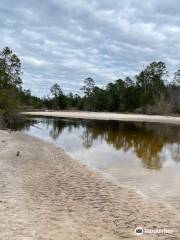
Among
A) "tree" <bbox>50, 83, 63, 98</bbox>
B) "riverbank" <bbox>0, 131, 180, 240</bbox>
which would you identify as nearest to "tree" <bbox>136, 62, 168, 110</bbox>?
"tree" <bbox>50, 83, 63, 98</bbox>

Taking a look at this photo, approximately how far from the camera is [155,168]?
17953mm

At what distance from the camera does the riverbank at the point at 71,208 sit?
7555 millimetres

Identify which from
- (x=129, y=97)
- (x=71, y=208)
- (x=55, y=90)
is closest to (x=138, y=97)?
(x=129, y=97)

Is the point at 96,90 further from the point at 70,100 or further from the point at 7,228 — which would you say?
the point at 7,228

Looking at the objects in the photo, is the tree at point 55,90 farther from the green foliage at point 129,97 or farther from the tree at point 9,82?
the tree at point 9,82

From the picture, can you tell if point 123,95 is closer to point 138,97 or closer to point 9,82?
point 138,97

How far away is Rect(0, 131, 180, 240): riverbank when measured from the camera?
7.55m

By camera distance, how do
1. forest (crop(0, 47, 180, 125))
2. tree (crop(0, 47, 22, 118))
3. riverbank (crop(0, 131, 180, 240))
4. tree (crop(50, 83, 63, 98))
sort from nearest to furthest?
riverbank (crop(0, 131, 180, 240))
tree (crop(0, 47, 22, 118))
forest (crop(0, 47, 180, 125))
tree (crop(50, 83, 63, 98))

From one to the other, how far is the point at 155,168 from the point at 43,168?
18.8 ft

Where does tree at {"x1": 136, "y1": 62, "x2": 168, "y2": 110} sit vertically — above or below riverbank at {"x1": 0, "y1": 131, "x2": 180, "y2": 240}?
above

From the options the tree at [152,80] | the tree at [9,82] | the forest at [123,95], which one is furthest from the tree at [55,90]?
the tree at [9,82]

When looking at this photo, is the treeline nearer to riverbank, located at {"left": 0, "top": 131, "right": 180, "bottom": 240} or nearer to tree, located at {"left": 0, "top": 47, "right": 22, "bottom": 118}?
tree, located at {"left": 0, "top": 47, "right": 22, "bottom": 118}

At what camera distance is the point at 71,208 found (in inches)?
376

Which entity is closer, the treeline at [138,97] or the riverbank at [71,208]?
the riverbank at [71,208]
